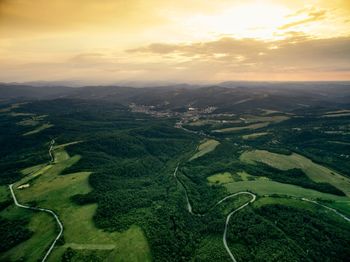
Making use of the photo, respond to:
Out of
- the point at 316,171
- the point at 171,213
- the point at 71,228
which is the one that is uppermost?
the point at 71,228

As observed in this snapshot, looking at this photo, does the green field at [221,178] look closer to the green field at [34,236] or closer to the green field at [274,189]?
the green field at [274,189]

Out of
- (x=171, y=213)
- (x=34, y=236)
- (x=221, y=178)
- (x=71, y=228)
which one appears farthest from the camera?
(x=221, y=178)

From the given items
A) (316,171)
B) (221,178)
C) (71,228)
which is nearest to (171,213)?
(71,228)

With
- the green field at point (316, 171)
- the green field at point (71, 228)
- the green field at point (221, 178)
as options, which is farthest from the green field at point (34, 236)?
the green field at point (316, 171)

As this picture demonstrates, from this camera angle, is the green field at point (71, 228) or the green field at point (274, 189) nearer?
the green field at point (71, 228)

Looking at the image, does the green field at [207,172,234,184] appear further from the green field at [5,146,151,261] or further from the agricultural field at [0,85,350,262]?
the green field at [5,146,151,261]

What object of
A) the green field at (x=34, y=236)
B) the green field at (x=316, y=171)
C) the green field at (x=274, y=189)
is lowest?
the green field at (x=316, y=171)

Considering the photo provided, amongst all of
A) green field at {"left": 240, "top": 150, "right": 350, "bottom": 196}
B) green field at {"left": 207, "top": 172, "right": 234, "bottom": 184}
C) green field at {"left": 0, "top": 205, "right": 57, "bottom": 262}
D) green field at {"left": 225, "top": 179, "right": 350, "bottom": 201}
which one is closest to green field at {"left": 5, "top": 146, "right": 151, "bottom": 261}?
green field at {"left": 0, "top": 205, "right": 57, "bottom": 262}

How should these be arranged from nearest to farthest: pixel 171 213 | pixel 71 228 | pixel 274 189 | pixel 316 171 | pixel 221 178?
pixel 71 228
pixel 171 213
pixel 274 189
pixel 221 178
pixel 316 171

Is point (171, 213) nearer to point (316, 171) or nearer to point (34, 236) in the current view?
point (34, 236)
